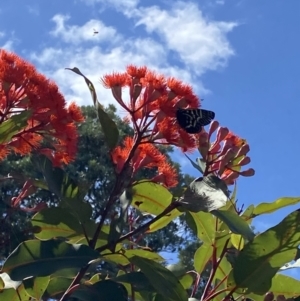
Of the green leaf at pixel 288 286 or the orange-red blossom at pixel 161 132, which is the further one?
the green leaf at pixel 288 286

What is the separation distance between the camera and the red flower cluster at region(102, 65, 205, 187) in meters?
2.25

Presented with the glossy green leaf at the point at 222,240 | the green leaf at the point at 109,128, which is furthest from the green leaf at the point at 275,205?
the green leaf at the point at 109,128

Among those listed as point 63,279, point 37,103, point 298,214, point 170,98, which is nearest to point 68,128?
point 37,103

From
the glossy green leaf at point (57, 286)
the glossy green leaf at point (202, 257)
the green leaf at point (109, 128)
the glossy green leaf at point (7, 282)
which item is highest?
the green leaf at point (109, 128)

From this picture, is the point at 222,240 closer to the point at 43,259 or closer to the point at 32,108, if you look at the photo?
the point at 43,259

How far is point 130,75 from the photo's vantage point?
2.37 m

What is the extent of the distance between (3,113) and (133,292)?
675 millimetres

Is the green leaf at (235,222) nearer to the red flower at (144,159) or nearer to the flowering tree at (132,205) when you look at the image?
the flowering tree at (132,205)

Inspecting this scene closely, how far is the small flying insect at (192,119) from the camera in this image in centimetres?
227

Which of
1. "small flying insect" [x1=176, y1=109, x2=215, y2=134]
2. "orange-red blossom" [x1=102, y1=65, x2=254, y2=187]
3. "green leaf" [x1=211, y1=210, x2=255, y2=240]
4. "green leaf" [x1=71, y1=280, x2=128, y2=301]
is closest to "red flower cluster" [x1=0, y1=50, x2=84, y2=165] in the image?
"orange-red blossom" [x1=102, y1=65, x2=254, y2=187]

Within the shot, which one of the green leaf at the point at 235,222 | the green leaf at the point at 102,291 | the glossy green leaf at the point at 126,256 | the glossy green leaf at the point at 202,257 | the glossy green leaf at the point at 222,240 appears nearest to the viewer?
→ the green leaf at the point at 235,222

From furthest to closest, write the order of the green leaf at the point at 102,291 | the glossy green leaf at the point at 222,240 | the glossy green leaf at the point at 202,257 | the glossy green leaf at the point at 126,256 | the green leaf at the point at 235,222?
the glossy green leaf at the point at 202,257 < the glossy green leaf at the point at 222,240 < the glossy green leaf at the point at 126,256 < the green leaf at the point at 102,291 < the green leaf at the point at 235,222

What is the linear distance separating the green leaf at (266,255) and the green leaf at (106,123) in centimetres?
52

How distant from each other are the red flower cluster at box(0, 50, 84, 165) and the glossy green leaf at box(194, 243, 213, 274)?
0.53 m
